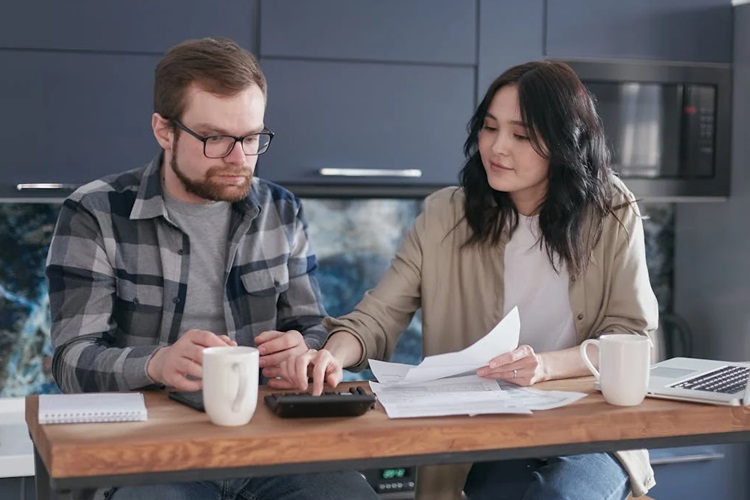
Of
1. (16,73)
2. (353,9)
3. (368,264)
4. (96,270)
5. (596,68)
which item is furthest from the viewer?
(368,264)

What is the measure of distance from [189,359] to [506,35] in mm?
1771

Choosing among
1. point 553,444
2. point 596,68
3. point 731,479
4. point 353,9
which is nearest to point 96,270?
point 553,444

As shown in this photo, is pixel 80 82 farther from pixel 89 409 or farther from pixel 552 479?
pixel 552 479

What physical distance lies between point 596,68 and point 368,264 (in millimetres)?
946

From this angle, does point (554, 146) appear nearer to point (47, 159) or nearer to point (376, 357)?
point (376, 357)

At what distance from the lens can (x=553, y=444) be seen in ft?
5.12

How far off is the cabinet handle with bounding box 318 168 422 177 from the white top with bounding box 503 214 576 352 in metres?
0.81

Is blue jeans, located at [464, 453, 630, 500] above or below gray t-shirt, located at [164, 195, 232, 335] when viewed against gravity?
below

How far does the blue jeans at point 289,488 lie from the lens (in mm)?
1838

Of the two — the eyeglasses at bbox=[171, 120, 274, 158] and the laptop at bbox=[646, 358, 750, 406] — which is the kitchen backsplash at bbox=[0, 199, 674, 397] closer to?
the eyeglasses at bbox=[171, 120, 274, 158]

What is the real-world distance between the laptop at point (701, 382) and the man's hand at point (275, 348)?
616 millimetres

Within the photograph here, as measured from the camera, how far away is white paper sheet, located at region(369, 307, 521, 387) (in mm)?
1736

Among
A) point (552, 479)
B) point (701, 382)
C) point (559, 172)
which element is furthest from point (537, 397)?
point (559, 172)

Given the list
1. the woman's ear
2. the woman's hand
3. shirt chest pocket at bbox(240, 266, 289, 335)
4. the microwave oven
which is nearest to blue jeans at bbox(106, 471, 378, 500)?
the woman's hand
